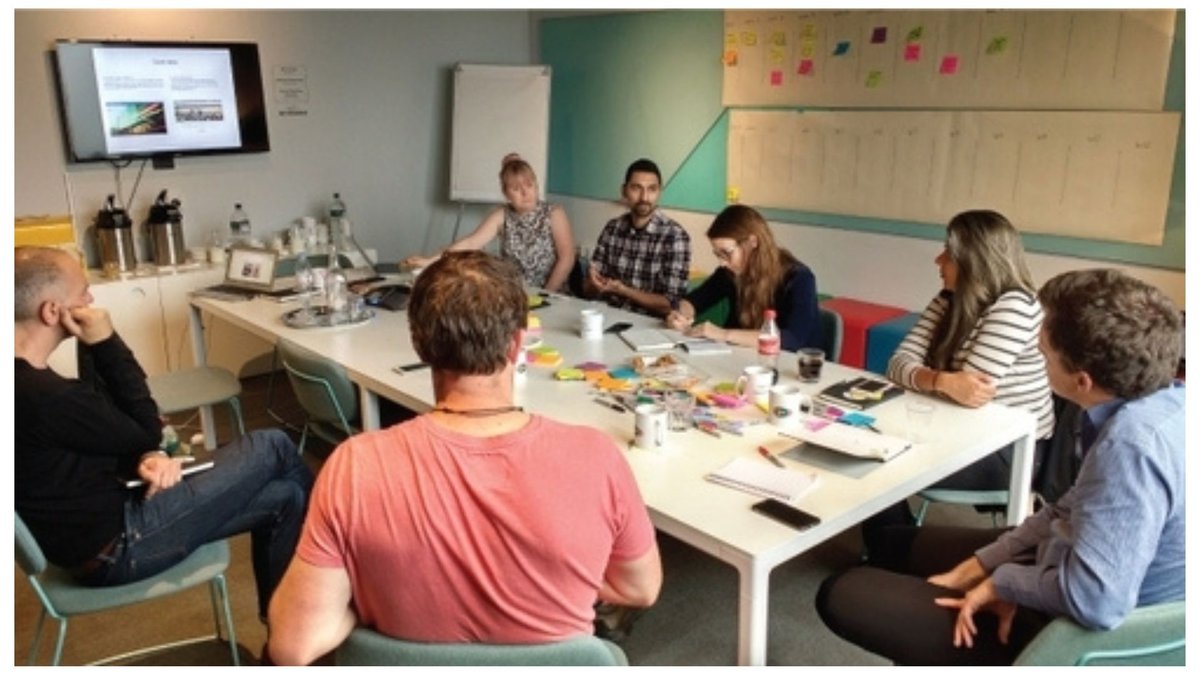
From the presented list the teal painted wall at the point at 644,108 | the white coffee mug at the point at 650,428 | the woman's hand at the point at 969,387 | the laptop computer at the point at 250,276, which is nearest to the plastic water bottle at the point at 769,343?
the woman's hand at the point at 969,387

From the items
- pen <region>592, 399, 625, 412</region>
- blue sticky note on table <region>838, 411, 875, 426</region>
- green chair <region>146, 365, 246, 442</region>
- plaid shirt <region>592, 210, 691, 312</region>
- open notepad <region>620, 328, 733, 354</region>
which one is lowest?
green chair <region>146, 365, 246, 442</region>

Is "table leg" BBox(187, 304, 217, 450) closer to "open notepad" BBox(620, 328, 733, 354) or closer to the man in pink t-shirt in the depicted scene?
"open notepad" BBox(620, 328, 733, 354)

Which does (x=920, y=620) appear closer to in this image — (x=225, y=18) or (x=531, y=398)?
(x=531, y=398)

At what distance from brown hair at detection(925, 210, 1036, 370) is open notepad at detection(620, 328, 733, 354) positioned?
68 cm

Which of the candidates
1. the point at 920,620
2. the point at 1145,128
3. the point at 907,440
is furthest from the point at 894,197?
the point at 920,620

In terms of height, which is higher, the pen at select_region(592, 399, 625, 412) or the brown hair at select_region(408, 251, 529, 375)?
the brown hair at select_region(408, 251, 529, 375)

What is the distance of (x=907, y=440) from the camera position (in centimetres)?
208

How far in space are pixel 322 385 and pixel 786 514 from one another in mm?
1505

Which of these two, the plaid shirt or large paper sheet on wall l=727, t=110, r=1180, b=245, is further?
the plaid shirt

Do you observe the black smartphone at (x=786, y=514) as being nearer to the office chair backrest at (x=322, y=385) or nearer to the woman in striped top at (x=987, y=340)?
the woman in striped top at (x=987, y=340)

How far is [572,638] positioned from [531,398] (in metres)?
1.15

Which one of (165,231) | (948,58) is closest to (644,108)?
(948,58)

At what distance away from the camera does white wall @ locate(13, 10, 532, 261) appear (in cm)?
425

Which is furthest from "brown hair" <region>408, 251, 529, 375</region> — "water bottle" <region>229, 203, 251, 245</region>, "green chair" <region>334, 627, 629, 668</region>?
"water bottle" <region>229, 203, 251, 245</region>
